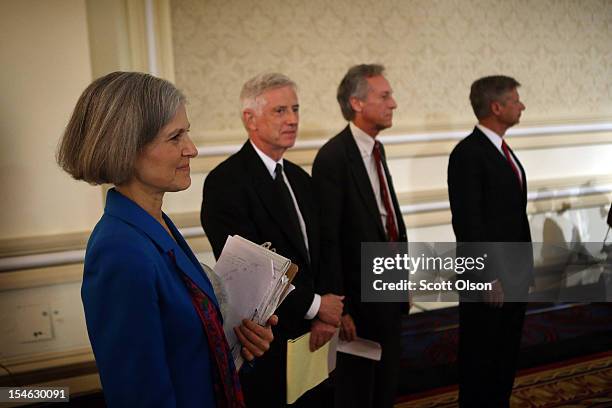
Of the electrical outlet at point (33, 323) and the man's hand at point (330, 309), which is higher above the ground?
the man's hand at point (330, 309)

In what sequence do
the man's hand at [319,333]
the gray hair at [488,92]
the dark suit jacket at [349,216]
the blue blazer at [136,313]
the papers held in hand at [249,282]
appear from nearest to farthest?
the blue blazer at [136,313]
the papers held in hand at [249,282]
the man's hand at [319,333]
the dark suit jacket at [349,216]
the gray hair at [488,92]

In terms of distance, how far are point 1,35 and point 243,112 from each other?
44.2 inches

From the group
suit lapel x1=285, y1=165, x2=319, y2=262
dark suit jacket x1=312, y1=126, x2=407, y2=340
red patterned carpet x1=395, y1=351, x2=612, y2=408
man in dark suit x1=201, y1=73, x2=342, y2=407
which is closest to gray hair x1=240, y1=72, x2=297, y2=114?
man in dark suit x1=201, y1=73, x2=342, y2=407

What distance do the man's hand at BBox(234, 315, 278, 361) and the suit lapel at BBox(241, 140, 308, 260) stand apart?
1.86ft

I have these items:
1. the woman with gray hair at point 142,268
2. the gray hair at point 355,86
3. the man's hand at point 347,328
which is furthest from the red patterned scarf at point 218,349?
the gray hair at point 355,86

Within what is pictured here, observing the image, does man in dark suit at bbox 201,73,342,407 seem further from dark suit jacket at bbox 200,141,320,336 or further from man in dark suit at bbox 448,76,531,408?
man in dark suit at bbox 448,76,531,408

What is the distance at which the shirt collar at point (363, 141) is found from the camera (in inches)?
86.5

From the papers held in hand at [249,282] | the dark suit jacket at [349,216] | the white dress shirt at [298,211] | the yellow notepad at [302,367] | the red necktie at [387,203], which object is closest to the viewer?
the papers held in hand at [249,282]

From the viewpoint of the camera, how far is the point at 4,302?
7.59 ft

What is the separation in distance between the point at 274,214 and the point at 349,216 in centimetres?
45

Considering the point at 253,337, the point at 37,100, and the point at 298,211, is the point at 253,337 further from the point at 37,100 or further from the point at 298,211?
the point at 37,100

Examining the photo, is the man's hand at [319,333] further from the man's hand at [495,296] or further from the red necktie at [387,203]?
the man's hand at [495,296]

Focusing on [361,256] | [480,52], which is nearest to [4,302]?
[361,256]

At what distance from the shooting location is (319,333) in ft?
5.73
